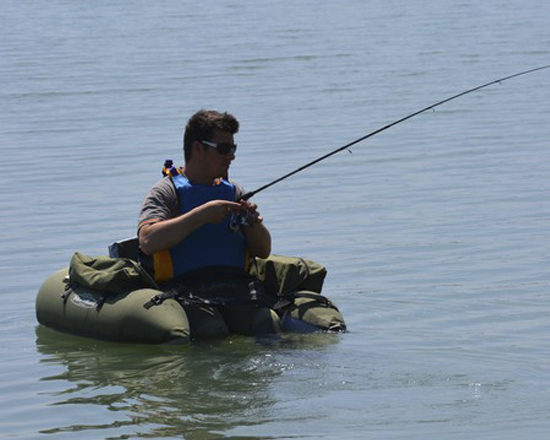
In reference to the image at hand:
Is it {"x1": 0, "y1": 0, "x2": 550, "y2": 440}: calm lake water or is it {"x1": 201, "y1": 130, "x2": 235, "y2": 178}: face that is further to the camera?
{"x1": 201, "y1": 130, "x2": 235, "y2": 178}: face

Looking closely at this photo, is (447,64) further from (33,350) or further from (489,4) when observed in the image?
(33,350)

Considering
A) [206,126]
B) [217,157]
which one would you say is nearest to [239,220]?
[217,157]

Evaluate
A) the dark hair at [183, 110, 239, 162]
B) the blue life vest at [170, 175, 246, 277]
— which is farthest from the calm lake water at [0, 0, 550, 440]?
the dark hair at [183, 110, 239, 162]

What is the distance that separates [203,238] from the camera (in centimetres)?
775

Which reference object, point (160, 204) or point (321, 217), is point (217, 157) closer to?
point (160, 204)

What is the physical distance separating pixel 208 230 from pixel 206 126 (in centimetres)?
54

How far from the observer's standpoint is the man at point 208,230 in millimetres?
7652

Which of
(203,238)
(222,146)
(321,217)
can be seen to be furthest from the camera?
(321,217)

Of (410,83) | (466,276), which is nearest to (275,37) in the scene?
(410,83)

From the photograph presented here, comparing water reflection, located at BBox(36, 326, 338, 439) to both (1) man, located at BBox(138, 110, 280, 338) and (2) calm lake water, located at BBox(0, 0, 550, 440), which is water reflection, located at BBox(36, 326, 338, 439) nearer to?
(2) calm lake water, located at BBox(0, 0, 550, 440)

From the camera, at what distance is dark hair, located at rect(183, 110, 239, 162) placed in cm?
766

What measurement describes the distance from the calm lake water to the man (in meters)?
0.18

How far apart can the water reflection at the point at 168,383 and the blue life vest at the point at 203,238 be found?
432 millimetres

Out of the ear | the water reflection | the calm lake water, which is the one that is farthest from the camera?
the ear
